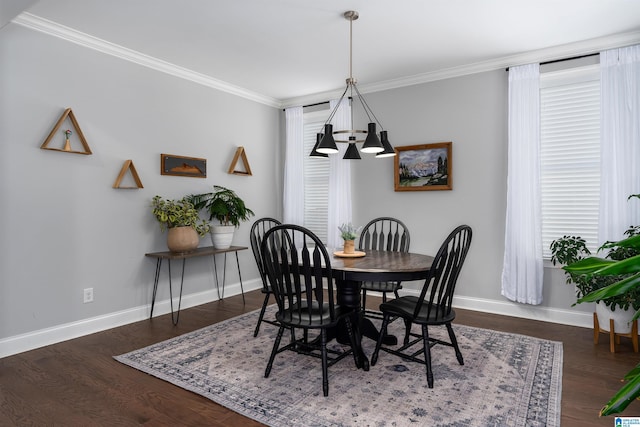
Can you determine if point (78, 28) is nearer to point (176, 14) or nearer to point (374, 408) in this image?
point (176, 14)

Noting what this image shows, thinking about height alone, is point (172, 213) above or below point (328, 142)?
below

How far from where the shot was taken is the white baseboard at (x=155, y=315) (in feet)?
10.0

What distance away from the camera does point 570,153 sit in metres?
3.69

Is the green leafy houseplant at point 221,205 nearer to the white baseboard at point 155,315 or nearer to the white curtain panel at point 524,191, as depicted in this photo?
the white baseboard at point 155,315

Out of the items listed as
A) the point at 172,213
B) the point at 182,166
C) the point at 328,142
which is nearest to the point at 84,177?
the point at 172,213

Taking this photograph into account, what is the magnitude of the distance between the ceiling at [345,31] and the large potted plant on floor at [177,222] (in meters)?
1.49

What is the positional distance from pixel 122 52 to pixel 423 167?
10.8 ft

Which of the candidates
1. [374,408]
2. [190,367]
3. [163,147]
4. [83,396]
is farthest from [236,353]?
[163,147]

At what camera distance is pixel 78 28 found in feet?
10.7

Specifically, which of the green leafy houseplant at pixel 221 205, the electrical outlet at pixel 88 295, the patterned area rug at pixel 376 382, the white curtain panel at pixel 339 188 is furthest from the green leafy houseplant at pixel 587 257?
the electrical outlet at pixel 88 295

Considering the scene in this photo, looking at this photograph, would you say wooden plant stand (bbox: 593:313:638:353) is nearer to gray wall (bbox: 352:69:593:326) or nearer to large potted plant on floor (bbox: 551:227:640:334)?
large potted plant on floor (bbox: 551:227:640:334)

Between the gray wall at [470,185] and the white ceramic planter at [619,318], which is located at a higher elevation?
the gray wall at [470,185]

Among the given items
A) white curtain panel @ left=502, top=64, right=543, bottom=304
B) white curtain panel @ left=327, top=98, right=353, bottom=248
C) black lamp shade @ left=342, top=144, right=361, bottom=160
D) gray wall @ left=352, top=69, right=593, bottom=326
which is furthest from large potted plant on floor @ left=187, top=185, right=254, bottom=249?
white curtain panel @ left=502, top=64, right=543, bottom=304

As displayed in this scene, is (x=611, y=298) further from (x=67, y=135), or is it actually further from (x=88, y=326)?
(x=67, y=135)
